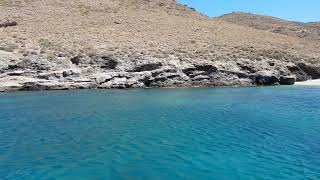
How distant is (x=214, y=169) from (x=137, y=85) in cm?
3122

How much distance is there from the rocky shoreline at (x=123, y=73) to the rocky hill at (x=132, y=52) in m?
0.09

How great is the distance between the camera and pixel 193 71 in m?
47.7

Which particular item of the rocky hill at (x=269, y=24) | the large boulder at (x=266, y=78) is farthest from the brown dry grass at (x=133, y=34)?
the rocky hill at (x=269, y=24)

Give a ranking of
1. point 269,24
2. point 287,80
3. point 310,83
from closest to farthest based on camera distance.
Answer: point 287,80, point 310,83, point 269,24

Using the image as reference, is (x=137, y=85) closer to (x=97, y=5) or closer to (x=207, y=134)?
(x=207, y=134)

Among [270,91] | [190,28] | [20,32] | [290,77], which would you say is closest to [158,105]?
[270,91]

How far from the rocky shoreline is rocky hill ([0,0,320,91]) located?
0.31 feet

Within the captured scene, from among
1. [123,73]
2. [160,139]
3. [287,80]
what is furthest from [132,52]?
[160,139]

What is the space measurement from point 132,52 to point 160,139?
33.5 metres

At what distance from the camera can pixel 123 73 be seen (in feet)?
151

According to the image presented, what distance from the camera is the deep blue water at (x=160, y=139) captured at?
1406cm

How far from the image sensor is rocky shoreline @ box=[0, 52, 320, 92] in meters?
44.0

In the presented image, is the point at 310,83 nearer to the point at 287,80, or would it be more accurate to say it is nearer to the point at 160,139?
the point at 287,80

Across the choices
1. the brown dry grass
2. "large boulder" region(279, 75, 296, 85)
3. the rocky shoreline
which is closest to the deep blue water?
the rocky shoreline
